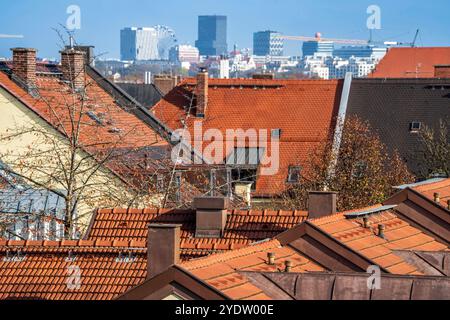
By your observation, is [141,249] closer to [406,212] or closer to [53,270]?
[53,270]

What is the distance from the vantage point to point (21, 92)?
42938mm

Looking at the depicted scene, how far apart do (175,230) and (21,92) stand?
24670 mm

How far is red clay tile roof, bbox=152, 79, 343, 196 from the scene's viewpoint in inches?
2352

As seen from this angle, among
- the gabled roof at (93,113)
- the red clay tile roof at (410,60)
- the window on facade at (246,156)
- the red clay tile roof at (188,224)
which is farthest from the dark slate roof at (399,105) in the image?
the red clay tile roof at (410,60)

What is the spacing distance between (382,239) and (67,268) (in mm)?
4941

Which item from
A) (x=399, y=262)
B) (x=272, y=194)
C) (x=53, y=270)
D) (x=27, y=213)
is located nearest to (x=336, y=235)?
(x=399, y=262)

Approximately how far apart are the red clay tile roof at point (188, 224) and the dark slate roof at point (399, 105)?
103 feet

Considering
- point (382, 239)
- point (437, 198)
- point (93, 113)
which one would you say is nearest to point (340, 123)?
point (93, 113)

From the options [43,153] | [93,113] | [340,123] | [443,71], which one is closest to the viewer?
[43,153]

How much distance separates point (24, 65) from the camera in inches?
1748

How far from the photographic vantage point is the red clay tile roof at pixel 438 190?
2569cm

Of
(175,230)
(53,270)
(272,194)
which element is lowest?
(272,194)

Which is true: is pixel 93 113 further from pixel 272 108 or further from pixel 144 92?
pixel 144 92

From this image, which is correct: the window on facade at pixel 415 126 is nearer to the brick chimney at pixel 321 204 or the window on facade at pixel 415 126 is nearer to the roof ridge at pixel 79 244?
the brick chimney at pixel 321 204
